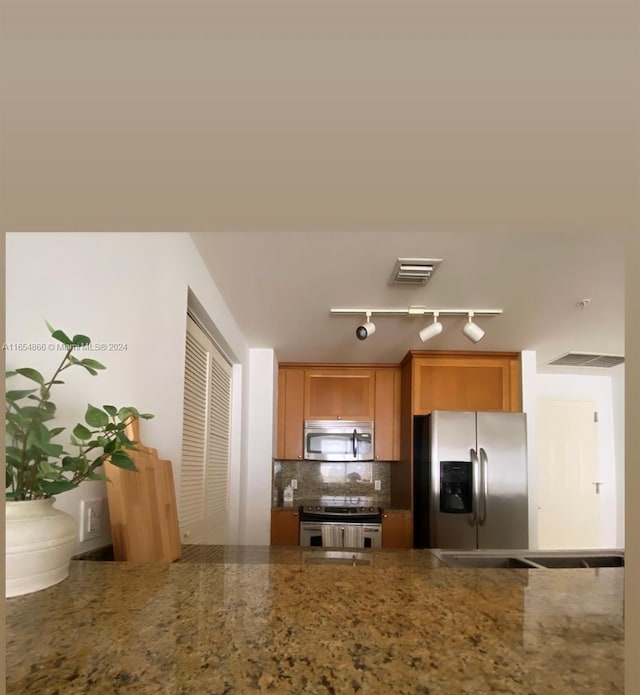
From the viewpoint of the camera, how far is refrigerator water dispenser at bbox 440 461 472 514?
12.0 feet

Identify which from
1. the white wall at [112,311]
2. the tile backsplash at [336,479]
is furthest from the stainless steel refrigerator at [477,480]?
the white wall at [112,311]

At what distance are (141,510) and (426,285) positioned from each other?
161cm

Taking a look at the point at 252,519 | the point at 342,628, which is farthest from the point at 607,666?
the point at 252,519

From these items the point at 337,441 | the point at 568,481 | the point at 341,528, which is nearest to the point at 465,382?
the point at 337,441

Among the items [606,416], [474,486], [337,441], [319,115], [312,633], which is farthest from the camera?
[606,416]

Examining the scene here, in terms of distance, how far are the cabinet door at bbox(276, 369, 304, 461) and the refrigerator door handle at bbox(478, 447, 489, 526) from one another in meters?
1.53

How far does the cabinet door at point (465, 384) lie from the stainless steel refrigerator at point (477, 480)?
265 mm

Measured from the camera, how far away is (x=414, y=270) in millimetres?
2287

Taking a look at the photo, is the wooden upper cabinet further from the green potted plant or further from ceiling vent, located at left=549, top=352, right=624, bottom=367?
the green potted plant

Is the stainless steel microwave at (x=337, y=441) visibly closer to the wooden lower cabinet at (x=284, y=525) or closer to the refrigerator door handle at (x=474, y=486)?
the wooden lower cabinet at (x=284, y=525)

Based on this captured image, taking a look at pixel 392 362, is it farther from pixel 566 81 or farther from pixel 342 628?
pixel 566 81

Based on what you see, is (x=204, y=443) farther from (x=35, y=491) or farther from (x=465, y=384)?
(x=465, y=384)

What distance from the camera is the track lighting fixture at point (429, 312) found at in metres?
2.79

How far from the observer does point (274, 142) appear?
0.39 metres
